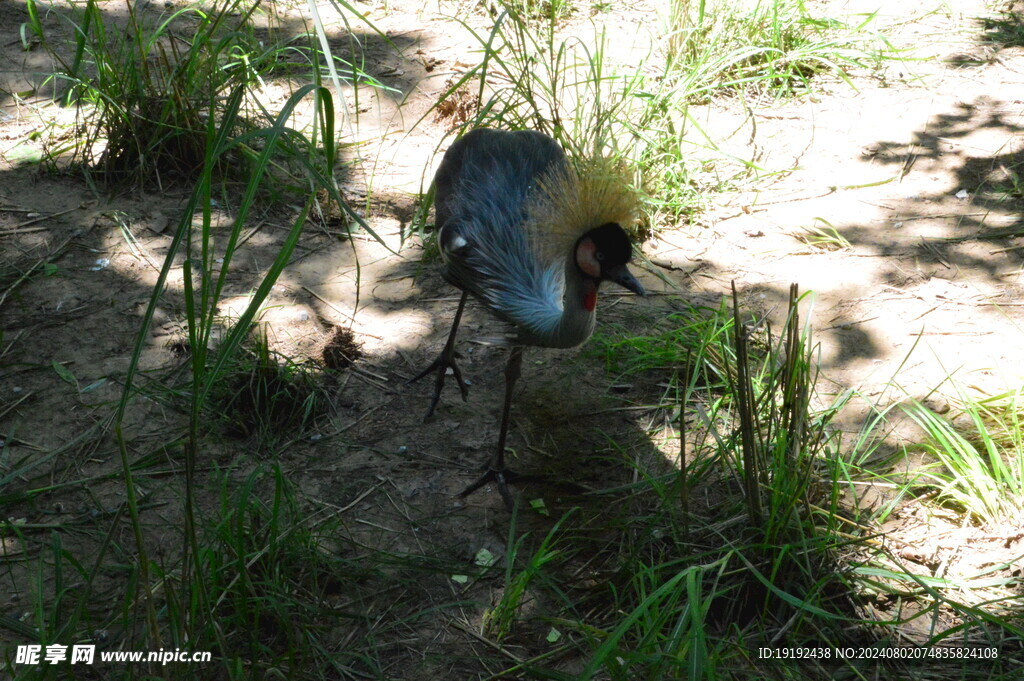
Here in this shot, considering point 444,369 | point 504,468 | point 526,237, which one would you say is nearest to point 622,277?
point 526,237

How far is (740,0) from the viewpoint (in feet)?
18.5

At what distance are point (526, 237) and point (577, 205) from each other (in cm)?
45

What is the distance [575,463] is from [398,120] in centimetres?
307

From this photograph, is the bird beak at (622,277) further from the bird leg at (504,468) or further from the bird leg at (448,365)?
the bird leg at (448,365)

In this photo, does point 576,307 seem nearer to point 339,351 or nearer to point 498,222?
point 498,222

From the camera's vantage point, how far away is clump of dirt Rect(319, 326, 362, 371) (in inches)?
154

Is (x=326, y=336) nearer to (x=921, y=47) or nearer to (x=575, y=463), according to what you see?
(x=575, y=463)

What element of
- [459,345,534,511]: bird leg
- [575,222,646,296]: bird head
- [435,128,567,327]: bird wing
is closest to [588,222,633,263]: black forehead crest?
[575,222,646,296]: bird head

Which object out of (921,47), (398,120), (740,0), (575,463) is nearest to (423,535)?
(575,463)

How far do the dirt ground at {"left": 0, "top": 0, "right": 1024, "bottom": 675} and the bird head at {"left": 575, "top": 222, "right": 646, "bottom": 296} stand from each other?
30.0 inches

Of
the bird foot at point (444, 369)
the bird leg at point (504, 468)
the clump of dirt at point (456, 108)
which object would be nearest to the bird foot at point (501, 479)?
the bird leg at point (504, 468)

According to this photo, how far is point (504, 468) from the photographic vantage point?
11.3ft

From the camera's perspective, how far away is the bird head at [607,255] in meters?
3.18

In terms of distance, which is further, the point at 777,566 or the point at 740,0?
the point at 740,0
